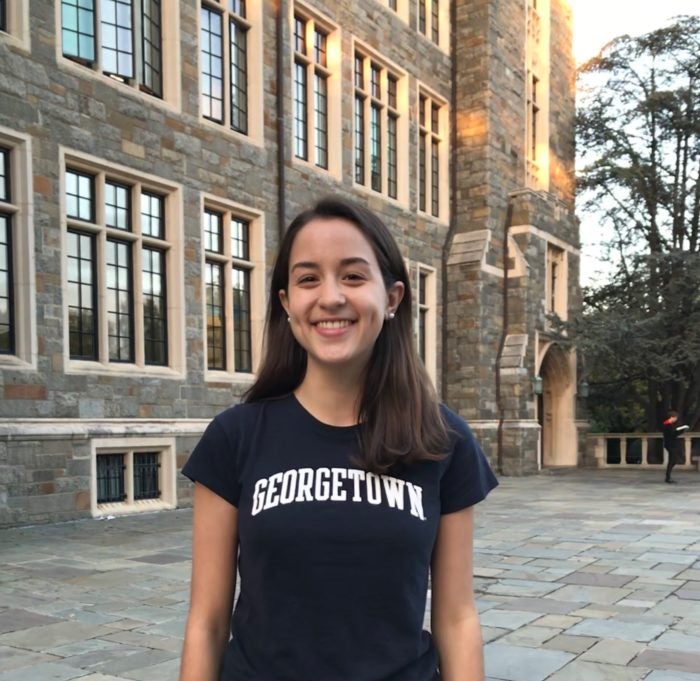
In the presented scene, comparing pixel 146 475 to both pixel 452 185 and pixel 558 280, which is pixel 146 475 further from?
pixel 558 280

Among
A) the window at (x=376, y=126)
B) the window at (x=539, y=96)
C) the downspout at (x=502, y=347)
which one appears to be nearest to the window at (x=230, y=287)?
the window at (x=376, y=126)

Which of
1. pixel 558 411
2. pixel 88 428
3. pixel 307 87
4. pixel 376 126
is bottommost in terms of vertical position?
pixel 558 411

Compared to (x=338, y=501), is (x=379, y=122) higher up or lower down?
higher up

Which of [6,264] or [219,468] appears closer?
[219,468]

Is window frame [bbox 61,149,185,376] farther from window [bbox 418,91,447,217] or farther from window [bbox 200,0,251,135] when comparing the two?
window [bbox 418,91,447,217]

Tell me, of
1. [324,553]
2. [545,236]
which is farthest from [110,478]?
[545,236]

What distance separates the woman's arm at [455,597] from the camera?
1475mm

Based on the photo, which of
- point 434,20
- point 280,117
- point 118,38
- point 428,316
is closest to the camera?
point 118,38

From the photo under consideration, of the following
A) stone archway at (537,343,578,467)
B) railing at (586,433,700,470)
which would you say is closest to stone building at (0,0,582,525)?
stone archway at (537,343,578,467)

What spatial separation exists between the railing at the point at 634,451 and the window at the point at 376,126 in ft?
28.4

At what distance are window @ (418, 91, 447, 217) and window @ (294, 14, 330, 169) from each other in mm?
3571

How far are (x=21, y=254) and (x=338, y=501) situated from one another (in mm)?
8053

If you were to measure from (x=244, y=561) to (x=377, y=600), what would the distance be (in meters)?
0.24

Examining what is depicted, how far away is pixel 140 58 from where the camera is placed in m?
10.2
